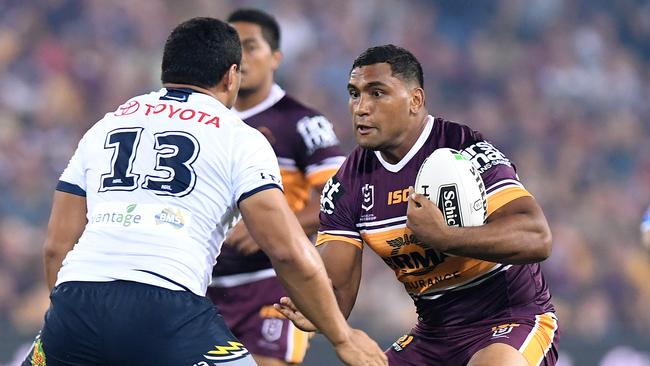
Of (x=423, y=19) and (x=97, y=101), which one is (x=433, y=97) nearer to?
(x=423, y=19)

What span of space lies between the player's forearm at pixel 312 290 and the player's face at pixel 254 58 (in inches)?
113

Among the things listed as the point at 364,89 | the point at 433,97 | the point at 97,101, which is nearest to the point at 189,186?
the point at 364,89

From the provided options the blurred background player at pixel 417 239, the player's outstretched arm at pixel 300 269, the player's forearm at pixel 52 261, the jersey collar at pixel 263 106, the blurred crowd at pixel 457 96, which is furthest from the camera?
the blurred crowd at pixel 457 96

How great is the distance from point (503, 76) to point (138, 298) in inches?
371

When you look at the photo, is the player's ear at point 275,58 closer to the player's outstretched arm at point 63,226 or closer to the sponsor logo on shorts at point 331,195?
the sponsor logo on shorts at point 331,195

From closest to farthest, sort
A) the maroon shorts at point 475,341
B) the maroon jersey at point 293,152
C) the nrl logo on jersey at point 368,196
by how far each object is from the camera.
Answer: the maroon shorts at point 475,341 → the nrl logo on jersey at point 368,196 → the maroon jersey at point 293,152

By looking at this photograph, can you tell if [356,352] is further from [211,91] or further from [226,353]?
[211,91]

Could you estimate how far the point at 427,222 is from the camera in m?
4.75

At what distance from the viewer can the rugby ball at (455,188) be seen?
189 inches

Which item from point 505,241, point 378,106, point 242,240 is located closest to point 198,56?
point 378,106

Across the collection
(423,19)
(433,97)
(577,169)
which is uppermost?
(423,19)

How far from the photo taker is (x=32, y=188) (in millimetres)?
10461

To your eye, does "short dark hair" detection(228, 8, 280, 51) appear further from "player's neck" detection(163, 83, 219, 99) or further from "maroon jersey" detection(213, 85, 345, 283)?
"player's neck" detection(163, 83, 219, 99)

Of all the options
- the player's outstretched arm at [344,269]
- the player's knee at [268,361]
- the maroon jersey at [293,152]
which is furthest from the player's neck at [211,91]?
the player's knee at [268,361]
